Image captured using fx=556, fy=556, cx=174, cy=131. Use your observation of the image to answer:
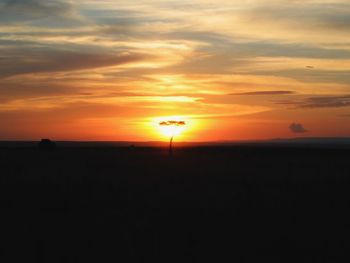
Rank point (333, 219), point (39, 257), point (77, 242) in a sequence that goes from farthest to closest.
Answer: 1. point (333, 219)
2. point (77, 242)
3. point (39, 257)

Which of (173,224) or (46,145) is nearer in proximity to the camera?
(173,224)

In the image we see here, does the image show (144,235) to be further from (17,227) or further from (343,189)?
(343,189)

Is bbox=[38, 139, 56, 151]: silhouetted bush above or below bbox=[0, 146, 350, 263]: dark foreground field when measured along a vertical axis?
above

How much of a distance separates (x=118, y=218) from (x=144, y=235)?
7.66 ft

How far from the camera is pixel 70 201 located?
1970cm

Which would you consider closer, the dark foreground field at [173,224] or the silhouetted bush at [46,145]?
the dark foreground field at [173,224]

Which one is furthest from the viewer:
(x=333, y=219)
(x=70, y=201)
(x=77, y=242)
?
(x=70, y=201)

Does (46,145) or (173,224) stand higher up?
(46,145)

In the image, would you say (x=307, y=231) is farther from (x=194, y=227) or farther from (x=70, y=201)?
(x=70, y=201)

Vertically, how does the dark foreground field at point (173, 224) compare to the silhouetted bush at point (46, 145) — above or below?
below

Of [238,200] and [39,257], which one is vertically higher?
[238,200]

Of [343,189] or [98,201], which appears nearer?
[98,201]

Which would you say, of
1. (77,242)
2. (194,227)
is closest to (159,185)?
(194,227)

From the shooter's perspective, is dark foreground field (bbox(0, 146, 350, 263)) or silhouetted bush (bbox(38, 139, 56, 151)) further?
silhouetted bush (bbox(38, 139, 56, 151))
